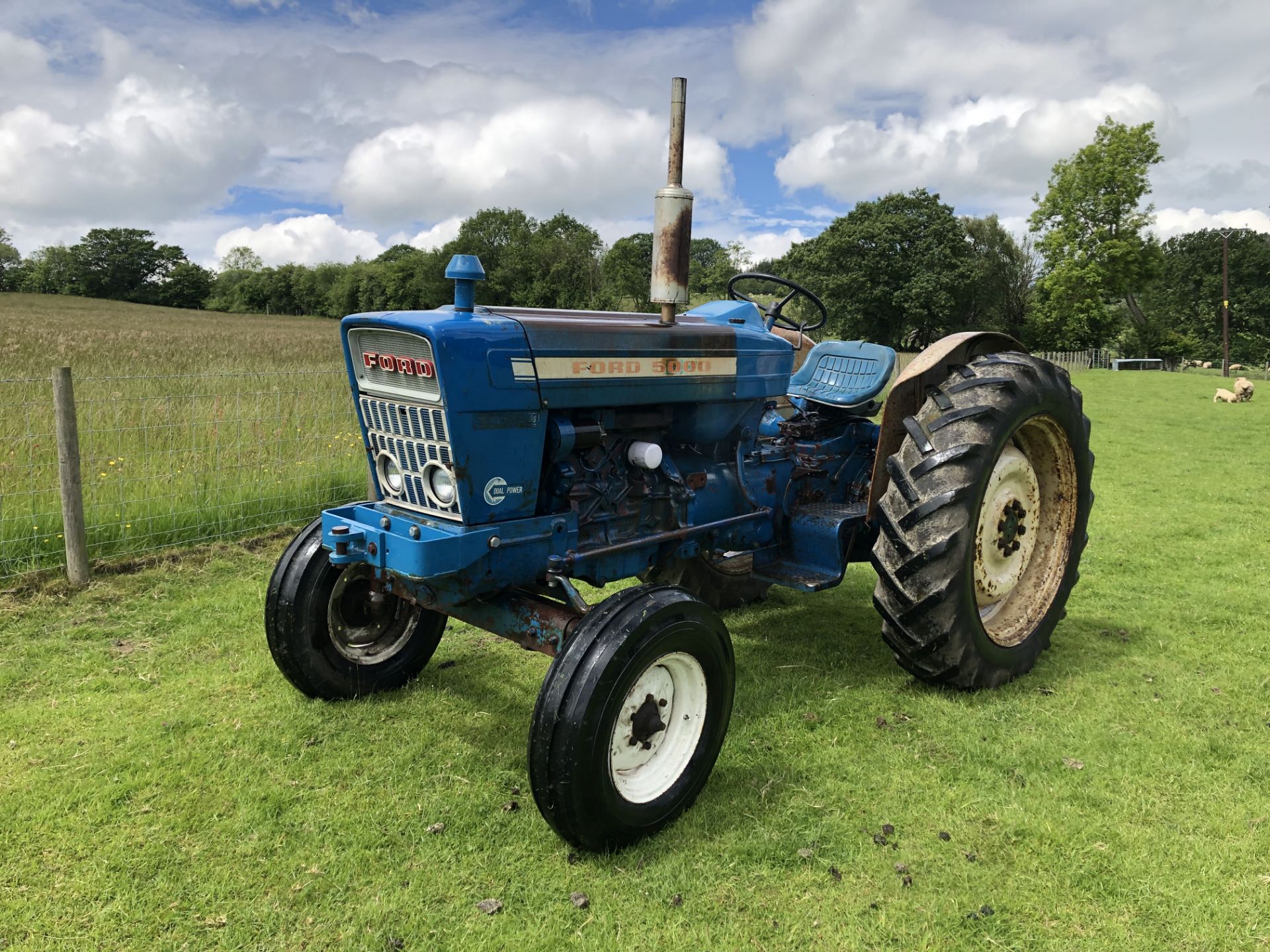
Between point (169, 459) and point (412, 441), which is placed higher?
point (412, 441)

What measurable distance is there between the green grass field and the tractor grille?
100 cm

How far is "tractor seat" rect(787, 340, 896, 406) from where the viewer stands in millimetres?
4703

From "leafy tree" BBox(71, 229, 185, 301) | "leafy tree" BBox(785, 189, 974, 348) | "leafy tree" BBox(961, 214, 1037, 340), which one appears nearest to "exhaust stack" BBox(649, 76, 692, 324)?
"leafy tree" BBox(785, 189, 974, 348)

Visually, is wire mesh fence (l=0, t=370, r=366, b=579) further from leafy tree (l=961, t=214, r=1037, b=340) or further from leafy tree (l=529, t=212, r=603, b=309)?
leafy tree (l=961, t=214, r=1037, b=340)

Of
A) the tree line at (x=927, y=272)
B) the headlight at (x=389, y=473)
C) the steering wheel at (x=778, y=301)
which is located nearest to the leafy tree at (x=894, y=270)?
the tree line at (x=927, y=272)

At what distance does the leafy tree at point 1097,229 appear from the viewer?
40188mm

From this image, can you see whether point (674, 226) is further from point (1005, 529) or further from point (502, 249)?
point (502, 249)

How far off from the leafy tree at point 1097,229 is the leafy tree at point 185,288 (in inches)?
1999

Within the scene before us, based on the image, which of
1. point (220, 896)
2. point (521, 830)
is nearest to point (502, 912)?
point (521, 830)

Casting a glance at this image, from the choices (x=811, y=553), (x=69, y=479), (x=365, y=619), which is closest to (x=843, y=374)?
(x=811, y=553)

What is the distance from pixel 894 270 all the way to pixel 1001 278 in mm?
13313

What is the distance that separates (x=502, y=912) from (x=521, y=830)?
1.26 feet

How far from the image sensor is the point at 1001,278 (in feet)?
171

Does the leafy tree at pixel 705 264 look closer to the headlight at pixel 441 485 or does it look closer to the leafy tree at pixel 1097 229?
the leafy tree at pixel 1097 229
